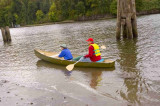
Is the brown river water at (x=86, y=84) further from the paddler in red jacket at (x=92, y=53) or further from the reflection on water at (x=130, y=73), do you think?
the paddler in red jacket at (x=92, y=53)

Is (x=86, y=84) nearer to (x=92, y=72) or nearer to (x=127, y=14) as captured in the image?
(x=92, y=72)

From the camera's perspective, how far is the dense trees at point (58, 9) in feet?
256

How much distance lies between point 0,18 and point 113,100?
135 metres

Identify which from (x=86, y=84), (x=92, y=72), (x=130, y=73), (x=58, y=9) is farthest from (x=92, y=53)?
(x=58, y=9)

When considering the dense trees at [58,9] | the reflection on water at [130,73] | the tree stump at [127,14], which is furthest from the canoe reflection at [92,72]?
the dense trees at [58,9]

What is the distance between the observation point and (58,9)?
328 ft

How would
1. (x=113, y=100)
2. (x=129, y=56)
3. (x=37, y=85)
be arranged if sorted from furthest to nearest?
(x=129, y=56) → (x=37, y=85) → (x=113, y=100)

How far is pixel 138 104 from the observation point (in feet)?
19.7

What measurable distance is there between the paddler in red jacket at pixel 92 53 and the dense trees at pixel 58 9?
63.2m

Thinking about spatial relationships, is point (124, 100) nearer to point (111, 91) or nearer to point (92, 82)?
point (111, 91)

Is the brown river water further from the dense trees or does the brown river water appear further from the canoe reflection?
the dense trees

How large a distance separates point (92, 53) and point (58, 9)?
93.0m

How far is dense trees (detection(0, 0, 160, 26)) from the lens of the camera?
78137 mm

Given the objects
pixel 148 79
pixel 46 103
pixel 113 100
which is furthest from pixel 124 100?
pixel 46 103
